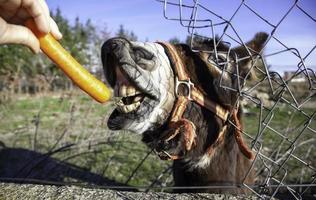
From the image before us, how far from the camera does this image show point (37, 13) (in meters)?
1.66

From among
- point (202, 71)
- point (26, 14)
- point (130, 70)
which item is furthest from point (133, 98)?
point (26, 14)

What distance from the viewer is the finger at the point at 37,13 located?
1648mm

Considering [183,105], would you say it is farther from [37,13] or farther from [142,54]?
[37,13]

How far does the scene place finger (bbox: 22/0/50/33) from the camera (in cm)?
165

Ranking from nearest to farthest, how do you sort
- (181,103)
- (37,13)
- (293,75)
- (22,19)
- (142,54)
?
(37,13), (22,19), (293,75), (142,54), (181,103)

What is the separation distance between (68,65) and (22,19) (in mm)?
311

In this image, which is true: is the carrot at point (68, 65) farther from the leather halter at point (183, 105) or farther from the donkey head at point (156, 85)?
the leather halter at point (183, 105)

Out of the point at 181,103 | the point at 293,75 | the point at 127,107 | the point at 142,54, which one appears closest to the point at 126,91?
the point at 127,107

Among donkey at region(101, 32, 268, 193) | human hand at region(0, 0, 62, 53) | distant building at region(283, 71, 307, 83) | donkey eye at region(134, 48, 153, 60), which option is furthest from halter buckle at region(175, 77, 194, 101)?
human hand at region(0, 0, 62, 53)

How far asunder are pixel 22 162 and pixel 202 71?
3860 mm

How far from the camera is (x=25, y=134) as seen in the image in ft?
27.2

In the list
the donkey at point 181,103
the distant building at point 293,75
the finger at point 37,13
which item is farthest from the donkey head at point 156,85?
the finger at point 37,13

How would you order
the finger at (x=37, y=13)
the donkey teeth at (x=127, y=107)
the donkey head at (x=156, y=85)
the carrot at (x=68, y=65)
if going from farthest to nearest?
the donkey teeth at (x=127, y=107), the donkey head at (x=156, y=85), the carrot at (x=68, y=65), the finger at (x=37, y=13)

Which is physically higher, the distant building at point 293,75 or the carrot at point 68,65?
the carrot at point 68,65
